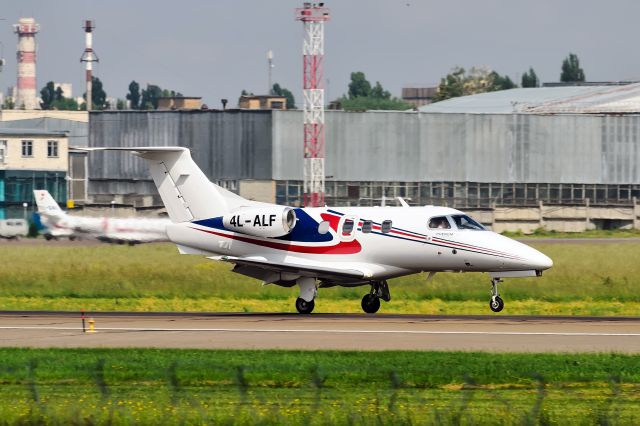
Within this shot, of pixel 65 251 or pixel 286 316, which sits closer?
pixel 286 316

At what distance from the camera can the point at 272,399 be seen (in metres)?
18.8

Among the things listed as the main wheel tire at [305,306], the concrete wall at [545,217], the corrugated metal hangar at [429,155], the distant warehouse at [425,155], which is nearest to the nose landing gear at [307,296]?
the main wheel tire at [305,306]

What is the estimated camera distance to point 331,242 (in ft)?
117

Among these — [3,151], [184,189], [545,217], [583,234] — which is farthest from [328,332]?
[3,151]

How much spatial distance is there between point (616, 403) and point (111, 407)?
761cm

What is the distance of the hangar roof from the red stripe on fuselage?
262ft

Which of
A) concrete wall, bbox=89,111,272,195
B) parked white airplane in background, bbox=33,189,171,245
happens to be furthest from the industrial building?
parked white airplane in background, bbox=33,189,171,245

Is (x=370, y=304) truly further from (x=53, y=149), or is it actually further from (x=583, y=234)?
(x=53, y=149)

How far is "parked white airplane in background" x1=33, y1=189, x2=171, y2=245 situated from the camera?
201 ft

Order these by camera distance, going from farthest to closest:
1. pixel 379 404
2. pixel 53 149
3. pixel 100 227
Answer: pixel 53 149 < pixel 100 227 < pixel 379 404

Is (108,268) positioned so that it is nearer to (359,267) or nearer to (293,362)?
(359,267)

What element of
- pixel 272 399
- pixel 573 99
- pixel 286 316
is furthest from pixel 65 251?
pixel 573 99

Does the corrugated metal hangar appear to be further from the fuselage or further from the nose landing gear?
the nose landing gear

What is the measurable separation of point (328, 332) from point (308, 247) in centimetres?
661
